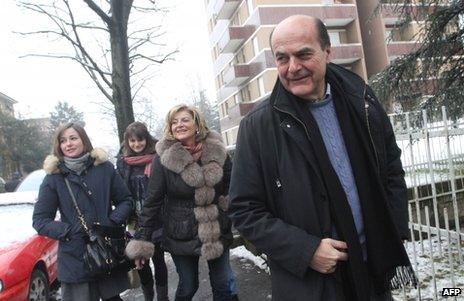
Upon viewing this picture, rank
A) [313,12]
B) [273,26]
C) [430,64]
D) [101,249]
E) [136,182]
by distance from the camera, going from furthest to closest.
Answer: [313,12]
[273,26]
[430,64]
[136,182]
[101,249]

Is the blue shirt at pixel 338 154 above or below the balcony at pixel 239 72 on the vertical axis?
below

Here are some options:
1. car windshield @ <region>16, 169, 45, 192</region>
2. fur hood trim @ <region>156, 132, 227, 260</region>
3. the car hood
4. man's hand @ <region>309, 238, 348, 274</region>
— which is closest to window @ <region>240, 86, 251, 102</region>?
car windshield @ <region>16, 169, 45, 192</region>

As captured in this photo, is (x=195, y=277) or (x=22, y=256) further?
(x=22, y=256)

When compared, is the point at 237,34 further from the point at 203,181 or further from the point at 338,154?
the point at 338,154

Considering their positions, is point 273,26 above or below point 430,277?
above

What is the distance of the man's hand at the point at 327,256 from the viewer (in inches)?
72.6

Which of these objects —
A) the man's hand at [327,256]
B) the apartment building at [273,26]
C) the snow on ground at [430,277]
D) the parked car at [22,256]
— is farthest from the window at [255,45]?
the man's hand at [327,256]

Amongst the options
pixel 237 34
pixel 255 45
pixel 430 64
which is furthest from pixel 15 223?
pixel 237 34

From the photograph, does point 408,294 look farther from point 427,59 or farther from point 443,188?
point 427,59

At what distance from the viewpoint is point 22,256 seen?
5137 mm

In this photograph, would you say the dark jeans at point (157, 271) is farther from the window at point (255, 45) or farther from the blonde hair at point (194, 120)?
→ the window at point (255, 45)

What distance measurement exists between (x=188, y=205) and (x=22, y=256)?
8.66ft

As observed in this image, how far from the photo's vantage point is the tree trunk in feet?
26.0

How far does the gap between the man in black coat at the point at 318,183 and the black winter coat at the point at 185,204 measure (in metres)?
1.71
